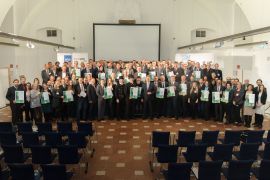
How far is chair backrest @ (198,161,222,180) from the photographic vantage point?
250 inches

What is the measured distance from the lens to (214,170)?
6.44m

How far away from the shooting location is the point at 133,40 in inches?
920

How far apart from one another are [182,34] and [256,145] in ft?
58.1

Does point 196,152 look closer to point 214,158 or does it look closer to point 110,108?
point 214,158

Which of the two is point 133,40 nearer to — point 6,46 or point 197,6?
point 197,6

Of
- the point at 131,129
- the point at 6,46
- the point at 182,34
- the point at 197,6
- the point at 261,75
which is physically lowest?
the point at 131,129

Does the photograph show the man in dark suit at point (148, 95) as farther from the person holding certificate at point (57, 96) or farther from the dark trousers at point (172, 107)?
the person holding certificate at point (57, 96)

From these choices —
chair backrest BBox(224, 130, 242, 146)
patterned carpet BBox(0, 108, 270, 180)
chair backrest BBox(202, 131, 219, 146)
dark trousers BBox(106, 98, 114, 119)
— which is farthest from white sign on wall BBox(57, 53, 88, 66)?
chair backrest BBox(224, 130, 242, 146)

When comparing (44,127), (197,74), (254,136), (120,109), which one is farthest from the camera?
(197,74)

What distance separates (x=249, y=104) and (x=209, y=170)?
6917mm

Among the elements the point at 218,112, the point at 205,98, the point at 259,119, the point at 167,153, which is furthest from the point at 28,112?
the point at 259,119

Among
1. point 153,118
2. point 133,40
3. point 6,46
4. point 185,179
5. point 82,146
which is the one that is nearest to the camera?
point 185,179

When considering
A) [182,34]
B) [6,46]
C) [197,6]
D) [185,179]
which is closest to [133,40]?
[182,34]

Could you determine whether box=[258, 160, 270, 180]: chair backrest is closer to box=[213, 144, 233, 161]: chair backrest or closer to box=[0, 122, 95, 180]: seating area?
box=[213, 144, 233, 161]: chair backrest
